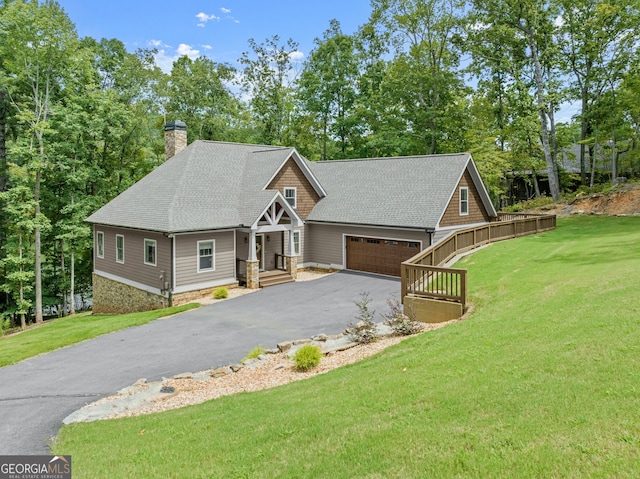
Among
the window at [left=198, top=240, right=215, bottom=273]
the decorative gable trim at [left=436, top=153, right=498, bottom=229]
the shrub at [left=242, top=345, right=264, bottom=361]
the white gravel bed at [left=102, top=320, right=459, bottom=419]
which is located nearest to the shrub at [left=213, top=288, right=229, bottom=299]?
the window at [left=198, top=240, right=215, bottom=273]

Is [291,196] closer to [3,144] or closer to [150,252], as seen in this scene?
[150,252]

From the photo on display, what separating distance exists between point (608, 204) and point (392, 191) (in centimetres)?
1647

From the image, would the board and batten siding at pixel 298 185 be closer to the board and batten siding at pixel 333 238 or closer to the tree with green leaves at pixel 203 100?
the board and batten siding at pixel 333 238

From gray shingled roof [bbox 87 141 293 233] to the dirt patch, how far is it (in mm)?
20898

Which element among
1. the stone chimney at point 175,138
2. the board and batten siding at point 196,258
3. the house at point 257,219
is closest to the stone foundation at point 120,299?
the house at point 257,219

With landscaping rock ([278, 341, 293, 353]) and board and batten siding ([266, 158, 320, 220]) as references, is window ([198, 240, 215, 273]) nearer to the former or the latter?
board and batten siding ([266, 158, 320, 220])

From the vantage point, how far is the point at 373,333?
11422 millimetres

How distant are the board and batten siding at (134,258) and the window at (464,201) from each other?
1497cm

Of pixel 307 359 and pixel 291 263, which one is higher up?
pixel 291 263

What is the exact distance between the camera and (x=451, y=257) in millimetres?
18484

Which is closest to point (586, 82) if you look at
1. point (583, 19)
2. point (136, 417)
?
point (583, 19)

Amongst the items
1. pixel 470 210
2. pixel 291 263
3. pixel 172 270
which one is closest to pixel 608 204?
pixel 470 210

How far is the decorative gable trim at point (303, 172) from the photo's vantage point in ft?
81.1

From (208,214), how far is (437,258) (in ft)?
36.5
